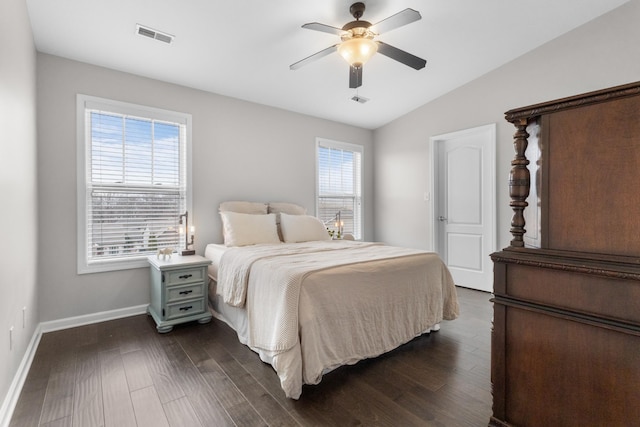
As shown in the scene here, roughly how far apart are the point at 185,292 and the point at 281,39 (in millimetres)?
2611

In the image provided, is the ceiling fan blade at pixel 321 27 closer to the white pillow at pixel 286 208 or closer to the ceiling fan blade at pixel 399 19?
the ceiling fan blade at pixel 399 19

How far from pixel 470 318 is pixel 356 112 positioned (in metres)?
3.30

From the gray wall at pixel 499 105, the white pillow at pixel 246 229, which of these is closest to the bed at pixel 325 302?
the white pillow at pixel 246 229

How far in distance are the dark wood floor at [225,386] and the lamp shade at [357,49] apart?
95.1 inches

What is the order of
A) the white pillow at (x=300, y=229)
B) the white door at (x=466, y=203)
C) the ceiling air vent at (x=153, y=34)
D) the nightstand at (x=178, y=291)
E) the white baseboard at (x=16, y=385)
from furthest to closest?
1. the white door at (x=466, y=203)
2. the white pillow at (x=300, y=229)
3. the nightstand at (x=178, y=291)
4. the ceiling air vent at (x=153, y=34)
5. the white baseboard at (x=16, y=385)

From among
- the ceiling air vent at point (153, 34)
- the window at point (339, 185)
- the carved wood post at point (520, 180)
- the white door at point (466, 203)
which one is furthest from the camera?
the window at point (339, 185)

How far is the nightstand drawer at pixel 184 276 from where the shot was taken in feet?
9.53

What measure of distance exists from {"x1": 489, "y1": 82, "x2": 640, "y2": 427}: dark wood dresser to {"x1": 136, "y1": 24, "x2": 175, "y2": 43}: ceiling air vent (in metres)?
2.87

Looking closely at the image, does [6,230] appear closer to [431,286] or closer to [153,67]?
[153,67]

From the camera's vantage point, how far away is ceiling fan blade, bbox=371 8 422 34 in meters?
2.13

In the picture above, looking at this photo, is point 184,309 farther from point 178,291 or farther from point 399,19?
point 399,19

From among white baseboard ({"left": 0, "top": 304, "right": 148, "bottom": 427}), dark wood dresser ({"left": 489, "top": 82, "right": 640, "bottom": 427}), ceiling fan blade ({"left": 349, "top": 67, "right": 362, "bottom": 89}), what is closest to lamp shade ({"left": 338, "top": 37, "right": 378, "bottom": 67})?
ceiling fan blade ({"left": 349, "top": 67, "right": 362, "bottom": 89})

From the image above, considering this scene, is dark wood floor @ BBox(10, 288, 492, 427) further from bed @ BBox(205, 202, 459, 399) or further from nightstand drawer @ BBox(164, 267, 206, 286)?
nightstand drawer @ BBox(164, 267, 206, 286)

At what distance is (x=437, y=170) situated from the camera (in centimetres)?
477
